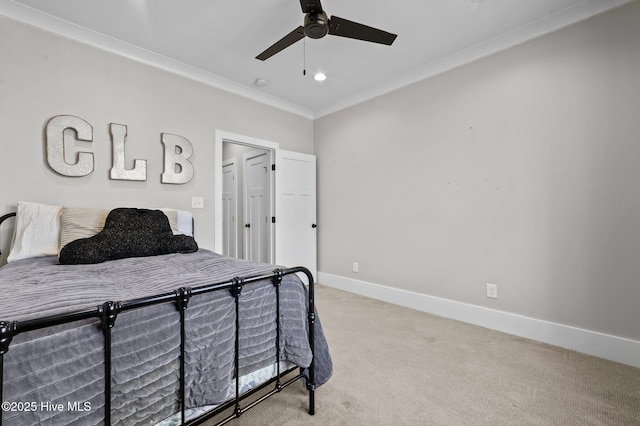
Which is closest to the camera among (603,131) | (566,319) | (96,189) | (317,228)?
(603,131)

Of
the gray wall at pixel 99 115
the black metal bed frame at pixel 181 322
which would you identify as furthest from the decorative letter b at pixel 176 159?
the black metal bed frame at pixel 181 322

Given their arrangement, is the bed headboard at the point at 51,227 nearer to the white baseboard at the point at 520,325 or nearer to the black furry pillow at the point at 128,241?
the black furry pillow at the point at 128,241

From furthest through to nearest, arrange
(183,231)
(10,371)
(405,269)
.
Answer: (405,269) < (183,231) < (10,371)

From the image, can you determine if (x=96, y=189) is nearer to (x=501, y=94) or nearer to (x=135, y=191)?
(x=135, y=191)

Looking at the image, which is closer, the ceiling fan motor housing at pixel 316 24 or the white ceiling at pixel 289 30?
the ceiling fan motor housing at pixel 316 24

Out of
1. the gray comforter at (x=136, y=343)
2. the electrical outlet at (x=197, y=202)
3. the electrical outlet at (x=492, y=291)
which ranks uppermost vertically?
the electrical outlet at (x=197, y=202)

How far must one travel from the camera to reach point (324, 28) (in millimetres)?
1792

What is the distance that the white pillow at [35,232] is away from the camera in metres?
1.96

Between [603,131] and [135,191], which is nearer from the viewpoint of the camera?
[603,131]

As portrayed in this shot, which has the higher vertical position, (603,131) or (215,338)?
(603,131)

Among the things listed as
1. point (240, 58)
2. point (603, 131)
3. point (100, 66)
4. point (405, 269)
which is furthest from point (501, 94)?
point (100, 66)

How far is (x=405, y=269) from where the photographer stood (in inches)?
129

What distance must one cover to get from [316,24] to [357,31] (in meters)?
0.31

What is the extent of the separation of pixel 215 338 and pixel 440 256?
253 cm
